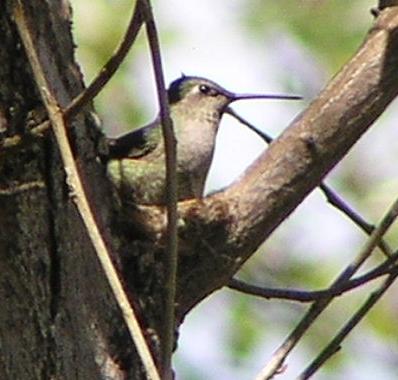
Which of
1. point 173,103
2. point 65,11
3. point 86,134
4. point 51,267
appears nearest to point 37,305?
point 51,267

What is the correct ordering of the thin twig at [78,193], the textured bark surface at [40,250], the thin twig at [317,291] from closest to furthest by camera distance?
the thin twig at [78,193] < the textured bark surface at [40,250] < the thin twig at [317,291]

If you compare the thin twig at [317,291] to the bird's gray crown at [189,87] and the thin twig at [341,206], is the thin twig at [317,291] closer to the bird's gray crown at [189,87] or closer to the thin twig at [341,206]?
the thin twig at [341,206]

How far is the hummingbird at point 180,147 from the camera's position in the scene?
8.68 feet

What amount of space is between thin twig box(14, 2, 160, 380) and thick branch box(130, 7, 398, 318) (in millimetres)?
446

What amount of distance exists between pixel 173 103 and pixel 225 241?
123 cm

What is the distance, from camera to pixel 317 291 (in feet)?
8.38

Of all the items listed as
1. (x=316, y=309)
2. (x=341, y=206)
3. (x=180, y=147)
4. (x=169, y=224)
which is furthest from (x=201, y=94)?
(x=169, y=224)

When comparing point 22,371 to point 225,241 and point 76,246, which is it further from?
point 225,241

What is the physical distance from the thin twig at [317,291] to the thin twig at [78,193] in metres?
0.62

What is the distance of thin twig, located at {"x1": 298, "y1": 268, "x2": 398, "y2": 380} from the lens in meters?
2.31

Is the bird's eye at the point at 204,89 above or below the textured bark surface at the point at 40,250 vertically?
above

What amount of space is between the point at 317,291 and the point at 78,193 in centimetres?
76

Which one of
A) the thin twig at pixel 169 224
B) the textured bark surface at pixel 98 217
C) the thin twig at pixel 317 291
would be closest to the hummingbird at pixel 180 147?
the textured bark surface at pixel 98 217

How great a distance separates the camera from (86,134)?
2.25 metres
